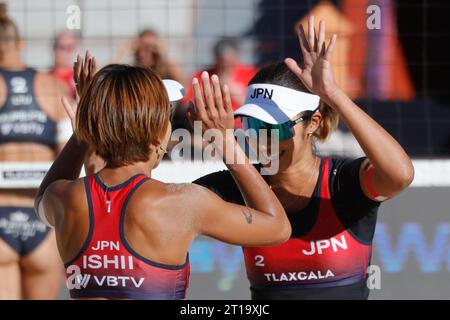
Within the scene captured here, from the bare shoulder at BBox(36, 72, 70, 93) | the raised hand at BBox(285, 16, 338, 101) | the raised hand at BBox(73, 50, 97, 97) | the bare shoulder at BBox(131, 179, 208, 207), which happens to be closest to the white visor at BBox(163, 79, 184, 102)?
the raised hand at BBox(73, 50, 97, 97)

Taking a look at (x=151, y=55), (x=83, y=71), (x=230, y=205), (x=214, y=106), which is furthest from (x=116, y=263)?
(x=151, y=55)

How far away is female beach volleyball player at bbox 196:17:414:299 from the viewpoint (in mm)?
2980

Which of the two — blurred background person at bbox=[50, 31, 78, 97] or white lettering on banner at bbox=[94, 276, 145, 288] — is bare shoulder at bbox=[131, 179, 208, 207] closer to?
white lettering on banner at bbox=[94, 276, 145, 288]

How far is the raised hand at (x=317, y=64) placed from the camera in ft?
8.68

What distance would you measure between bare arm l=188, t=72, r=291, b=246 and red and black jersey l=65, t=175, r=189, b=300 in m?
0.16

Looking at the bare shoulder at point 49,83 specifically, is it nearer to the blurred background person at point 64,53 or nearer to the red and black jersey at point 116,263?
the blurred background person at point 64,53

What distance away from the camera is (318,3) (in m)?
6.12

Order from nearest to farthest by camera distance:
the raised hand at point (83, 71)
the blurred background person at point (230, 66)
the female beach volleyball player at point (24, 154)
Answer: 1. the raised hand at point (83, 71)
2. the female beach volleyball player at point (24, 154)
3. the blurred background person at point (230, 66)

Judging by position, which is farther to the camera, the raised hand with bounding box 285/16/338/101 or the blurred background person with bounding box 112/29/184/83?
the blurred background person with bounding box 112/29/184/83

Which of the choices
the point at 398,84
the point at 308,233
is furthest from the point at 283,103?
the point at 398,84

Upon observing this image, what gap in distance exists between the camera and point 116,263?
2.29 m

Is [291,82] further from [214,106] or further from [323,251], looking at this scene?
[214,106]

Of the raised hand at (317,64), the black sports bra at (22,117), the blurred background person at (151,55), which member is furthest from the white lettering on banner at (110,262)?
the blurred background person at (151,55)

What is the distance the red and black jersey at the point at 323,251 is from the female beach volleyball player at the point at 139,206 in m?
0.61
